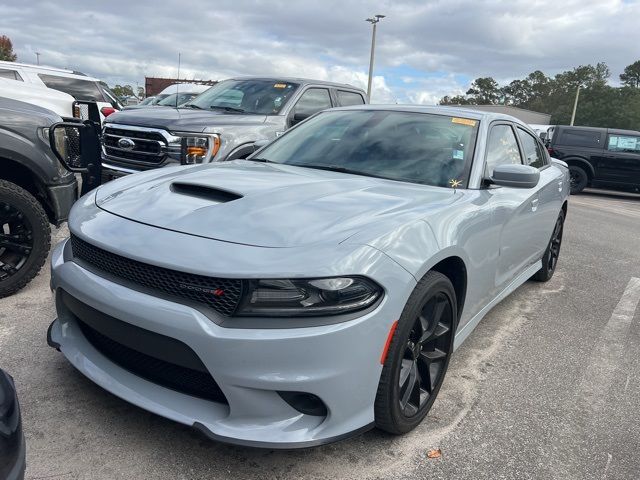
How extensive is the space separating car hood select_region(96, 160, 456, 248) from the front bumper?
0.32 meters

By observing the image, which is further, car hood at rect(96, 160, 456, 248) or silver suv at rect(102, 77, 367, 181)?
silver suv at rect(102, 77, 367, 181)

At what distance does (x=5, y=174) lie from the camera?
3859 millimetres

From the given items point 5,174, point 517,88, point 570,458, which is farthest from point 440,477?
point 517,88

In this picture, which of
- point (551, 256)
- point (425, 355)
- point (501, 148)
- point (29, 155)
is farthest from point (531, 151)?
point (29, 155)

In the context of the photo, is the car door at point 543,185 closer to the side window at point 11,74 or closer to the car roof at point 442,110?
the car roof at point 442,110

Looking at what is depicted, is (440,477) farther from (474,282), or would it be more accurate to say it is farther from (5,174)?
(5,174)

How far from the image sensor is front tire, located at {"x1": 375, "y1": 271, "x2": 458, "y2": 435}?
2172 millimetres

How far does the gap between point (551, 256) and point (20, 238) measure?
4.62m

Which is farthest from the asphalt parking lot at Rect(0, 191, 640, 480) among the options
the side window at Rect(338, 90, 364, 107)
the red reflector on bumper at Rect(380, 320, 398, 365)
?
the side window at Rect(338, 90, 364, 107)

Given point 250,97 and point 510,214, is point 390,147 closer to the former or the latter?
point 510,214

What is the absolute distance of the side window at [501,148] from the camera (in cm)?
343

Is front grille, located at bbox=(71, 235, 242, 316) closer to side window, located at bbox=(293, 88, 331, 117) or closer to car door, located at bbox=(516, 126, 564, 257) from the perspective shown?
car door, located at bbox=(516, 126, 564, 257)

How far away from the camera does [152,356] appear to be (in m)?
2.05

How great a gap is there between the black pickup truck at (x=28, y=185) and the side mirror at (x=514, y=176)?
3008mm
